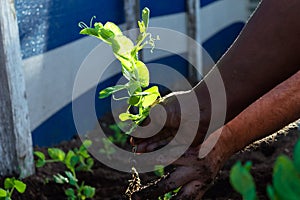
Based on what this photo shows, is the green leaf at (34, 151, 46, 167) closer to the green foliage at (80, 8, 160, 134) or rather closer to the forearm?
the green foliage at (80, 8, 160, 134)

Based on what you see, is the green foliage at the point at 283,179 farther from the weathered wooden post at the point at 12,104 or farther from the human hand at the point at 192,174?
the weathered wooden post at the point at 12,104

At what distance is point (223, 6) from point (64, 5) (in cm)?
316

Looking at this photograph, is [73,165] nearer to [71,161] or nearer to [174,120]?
[71,161]

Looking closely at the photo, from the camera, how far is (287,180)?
826mm

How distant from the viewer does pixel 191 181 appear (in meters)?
1.75

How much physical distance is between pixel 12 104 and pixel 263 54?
5.30ft

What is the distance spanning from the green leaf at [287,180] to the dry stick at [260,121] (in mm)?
977

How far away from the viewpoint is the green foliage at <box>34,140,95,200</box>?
9.15ft

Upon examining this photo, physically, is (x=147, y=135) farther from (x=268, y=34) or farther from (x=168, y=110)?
(x=268, y=34)

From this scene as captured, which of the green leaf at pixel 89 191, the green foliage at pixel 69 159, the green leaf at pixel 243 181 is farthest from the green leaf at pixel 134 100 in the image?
the green foliage at pixel 69 159

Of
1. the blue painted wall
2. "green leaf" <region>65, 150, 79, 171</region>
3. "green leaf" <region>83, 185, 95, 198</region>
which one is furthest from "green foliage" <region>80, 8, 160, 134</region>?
the blue painted wall

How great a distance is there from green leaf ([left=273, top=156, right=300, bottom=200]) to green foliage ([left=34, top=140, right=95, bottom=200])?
2.00 meters

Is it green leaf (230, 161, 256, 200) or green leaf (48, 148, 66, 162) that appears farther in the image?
green leaf (48, 148, 66, 162)

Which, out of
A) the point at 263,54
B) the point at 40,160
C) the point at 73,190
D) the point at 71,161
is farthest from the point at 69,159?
the point at 263,54
